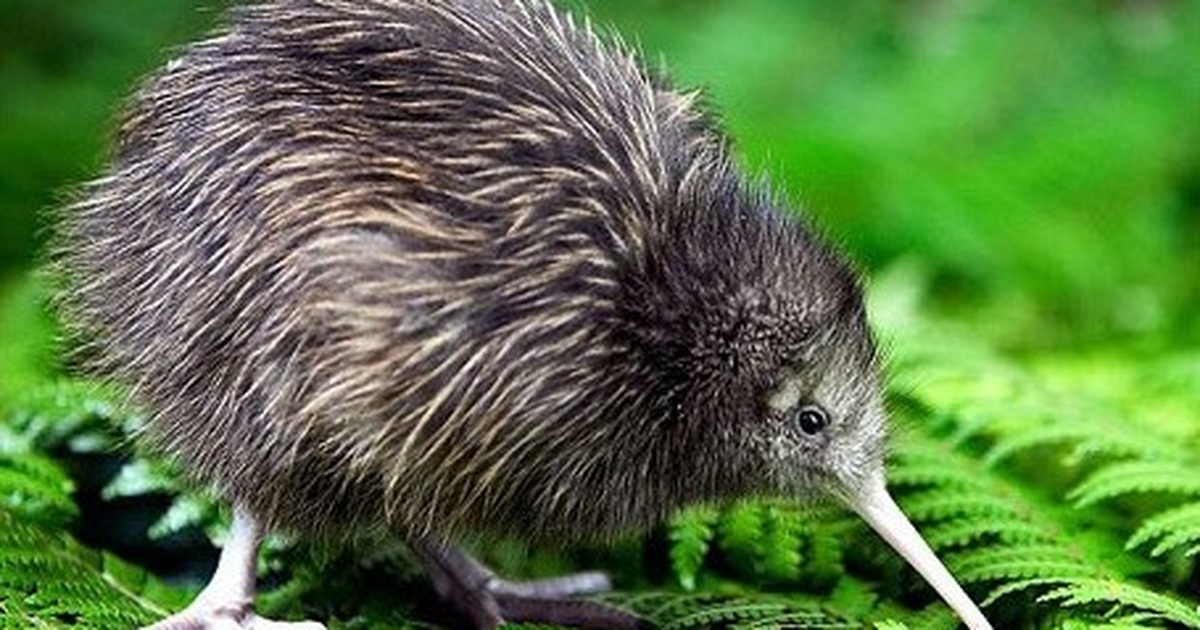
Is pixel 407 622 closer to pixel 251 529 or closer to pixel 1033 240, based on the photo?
pixel 251 529

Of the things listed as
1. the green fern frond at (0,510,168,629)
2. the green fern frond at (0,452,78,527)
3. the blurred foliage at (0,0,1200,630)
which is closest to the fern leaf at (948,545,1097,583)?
the blurred foliage at (0,0,1200,630)

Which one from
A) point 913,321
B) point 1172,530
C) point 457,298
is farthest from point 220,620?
point 913,321

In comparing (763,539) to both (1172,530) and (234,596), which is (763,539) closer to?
(1172,530)

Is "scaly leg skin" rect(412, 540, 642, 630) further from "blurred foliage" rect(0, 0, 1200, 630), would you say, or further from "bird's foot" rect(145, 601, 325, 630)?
"bird's foot" rect(145, 601, 325, 630)

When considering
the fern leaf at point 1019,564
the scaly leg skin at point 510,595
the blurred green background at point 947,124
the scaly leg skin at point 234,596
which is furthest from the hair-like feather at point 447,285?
the blurred green background at point 947,124

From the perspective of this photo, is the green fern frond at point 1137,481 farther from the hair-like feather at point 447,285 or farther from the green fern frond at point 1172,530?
the hair-like feather at point 447,285

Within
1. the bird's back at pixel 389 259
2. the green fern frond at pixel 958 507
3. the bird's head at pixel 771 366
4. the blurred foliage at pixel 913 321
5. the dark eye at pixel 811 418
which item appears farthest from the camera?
the green fern frond at pixel 958 507
